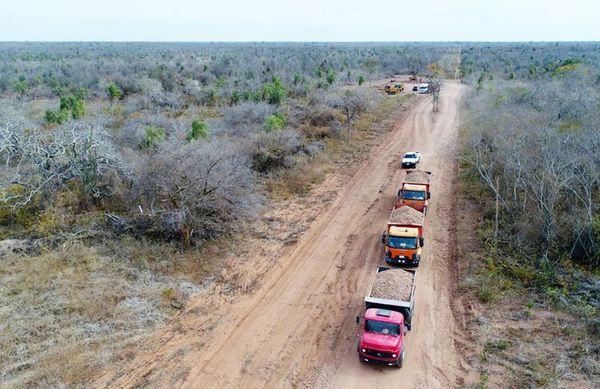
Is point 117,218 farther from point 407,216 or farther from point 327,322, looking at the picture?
point 407,216

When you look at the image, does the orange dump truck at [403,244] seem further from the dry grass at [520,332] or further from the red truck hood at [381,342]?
the red truck hood at [381,342]

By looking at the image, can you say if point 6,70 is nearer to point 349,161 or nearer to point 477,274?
A: point 349,161

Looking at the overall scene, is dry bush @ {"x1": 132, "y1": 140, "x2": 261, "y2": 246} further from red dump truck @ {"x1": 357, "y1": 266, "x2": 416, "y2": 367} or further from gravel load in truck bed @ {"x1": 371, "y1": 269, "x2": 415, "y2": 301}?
red dump truck @ {"x1": 357, "y1": 266, "x2": 416, "y2": 367}

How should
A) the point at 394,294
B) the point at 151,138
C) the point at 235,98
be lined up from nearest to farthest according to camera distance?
the point at 394,294 → the point at 151,138 → the point at 235,98

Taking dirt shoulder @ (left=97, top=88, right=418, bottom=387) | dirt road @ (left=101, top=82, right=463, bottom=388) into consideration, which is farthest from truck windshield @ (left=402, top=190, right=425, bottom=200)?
dirt shoulder @ (left=97, top=88, right=418, bottom=387)

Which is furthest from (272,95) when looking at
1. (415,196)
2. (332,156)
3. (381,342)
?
(381,342)

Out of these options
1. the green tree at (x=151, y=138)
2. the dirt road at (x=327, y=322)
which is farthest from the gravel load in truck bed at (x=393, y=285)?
the green tree at (x=151, y=138)

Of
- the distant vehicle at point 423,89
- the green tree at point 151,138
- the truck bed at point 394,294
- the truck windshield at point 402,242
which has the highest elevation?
the distant vehicle at point 423,89
